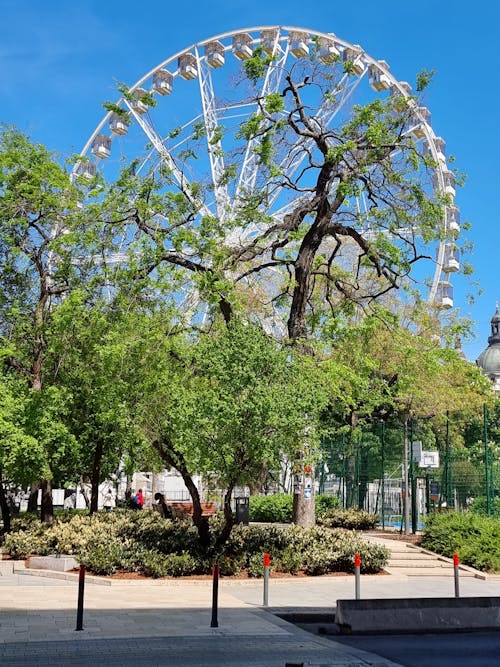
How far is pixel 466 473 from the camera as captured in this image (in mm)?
25047

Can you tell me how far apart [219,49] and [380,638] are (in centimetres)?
3155

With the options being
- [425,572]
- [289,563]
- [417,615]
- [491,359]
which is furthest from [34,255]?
[491,359]

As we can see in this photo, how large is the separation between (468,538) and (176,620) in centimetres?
1107

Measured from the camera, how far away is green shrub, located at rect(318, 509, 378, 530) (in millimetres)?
26250

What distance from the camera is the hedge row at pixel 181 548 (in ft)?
56.9

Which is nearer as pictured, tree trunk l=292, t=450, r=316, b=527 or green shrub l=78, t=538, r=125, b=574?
green shrub l=78, t=538, r=125, b=574

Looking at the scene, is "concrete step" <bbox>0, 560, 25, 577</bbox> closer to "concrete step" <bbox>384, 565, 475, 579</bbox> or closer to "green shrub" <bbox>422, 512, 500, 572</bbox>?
"concrete step" <bbox>384, 565, 475, 579</bbox>

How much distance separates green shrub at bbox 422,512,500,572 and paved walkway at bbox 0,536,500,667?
1954 millimetres

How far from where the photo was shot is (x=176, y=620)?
12.1 metres

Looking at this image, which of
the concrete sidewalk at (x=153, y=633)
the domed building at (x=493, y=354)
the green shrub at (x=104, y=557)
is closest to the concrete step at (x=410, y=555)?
the concrete sidewalk at (x=153, y=633)

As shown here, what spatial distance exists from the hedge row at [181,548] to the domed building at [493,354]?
126 meters

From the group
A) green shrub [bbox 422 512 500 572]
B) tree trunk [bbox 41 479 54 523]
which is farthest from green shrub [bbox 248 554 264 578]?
tree trunk [bbox 41 479 54 523]

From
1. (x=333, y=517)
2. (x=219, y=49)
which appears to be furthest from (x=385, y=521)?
(x=219, y=49)

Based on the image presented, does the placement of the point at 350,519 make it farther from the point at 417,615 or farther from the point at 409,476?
the point at 417,615
